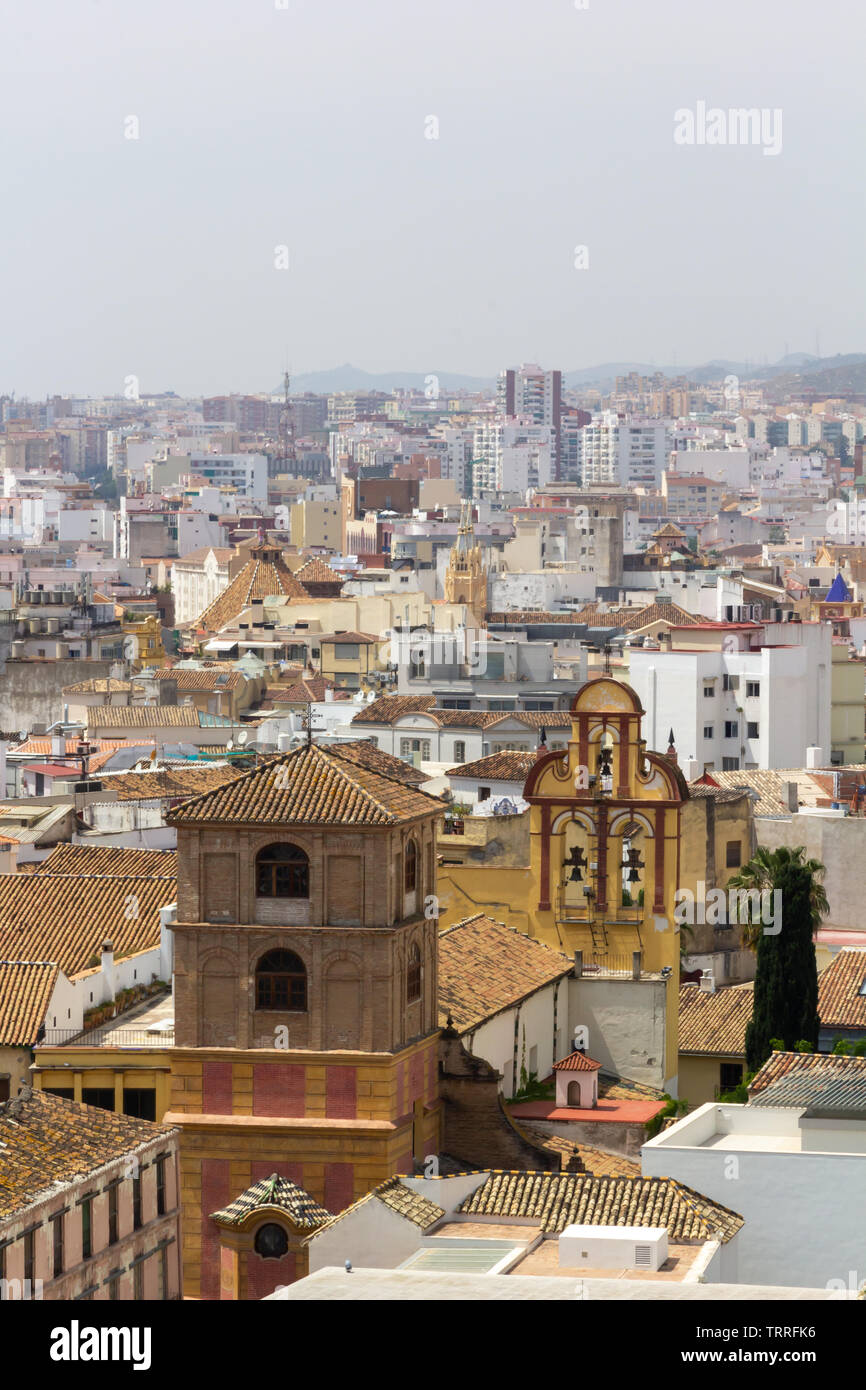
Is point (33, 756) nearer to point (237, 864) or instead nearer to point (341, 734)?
point (341, 734)

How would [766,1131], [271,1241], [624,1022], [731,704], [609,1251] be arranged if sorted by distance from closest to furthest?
[609,1251], [271,1241], [766,1131], [624,1022], [731,704]

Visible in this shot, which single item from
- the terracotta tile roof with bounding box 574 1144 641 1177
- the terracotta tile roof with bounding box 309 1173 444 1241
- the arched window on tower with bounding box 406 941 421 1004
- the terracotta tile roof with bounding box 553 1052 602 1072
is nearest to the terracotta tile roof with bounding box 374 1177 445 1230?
the terracotta tile roof with bounding box 309 1173 444 1241

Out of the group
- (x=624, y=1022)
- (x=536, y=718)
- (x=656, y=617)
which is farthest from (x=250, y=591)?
(x=624, y=1022)

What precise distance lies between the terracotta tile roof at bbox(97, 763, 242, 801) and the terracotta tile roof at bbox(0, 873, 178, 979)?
32.2 ft

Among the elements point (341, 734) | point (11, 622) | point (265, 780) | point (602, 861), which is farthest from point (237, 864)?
point (11, 622)

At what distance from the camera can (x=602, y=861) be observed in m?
22.6

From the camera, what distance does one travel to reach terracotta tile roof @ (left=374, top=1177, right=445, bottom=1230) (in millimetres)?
15425

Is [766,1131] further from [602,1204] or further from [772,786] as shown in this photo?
[772,786]

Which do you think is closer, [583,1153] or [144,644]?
[583,1153]

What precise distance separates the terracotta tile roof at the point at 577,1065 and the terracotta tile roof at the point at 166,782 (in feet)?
50.3

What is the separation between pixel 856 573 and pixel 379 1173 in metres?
108

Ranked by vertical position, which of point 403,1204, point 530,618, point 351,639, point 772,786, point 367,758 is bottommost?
point 351,639

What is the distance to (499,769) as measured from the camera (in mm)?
39375

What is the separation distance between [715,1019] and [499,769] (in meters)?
12.7
